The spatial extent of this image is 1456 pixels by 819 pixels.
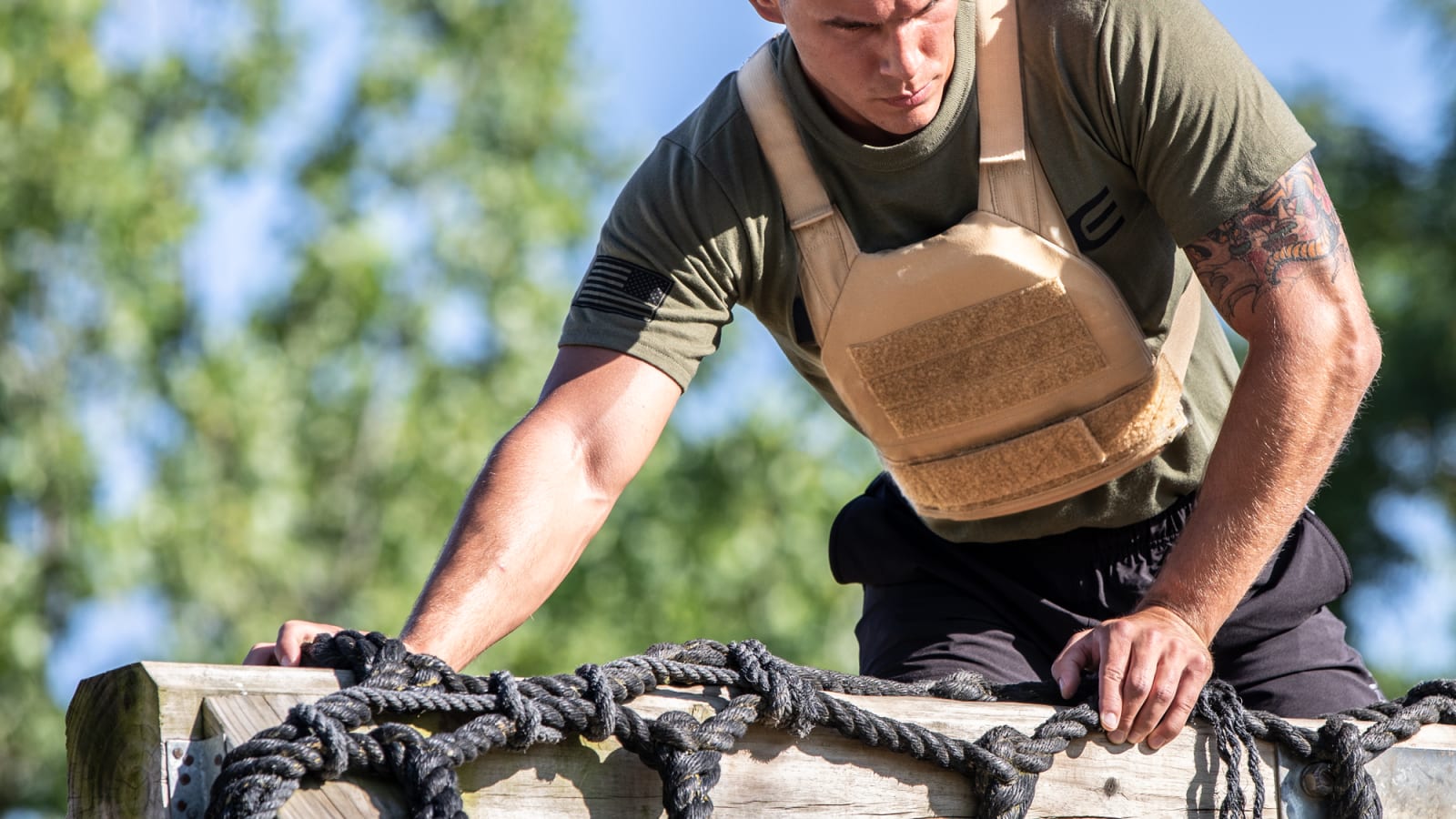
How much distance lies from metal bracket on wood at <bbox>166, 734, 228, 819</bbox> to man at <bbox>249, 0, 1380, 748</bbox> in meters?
0.35

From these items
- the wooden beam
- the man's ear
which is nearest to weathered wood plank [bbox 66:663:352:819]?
the wooden beam

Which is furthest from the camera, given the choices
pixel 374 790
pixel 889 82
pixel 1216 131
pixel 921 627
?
pixel 921 627

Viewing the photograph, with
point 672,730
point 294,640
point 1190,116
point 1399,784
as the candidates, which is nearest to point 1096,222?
point 1190,116

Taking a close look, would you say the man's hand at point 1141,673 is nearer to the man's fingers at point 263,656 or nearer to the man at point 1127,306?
the man at point 1127,306

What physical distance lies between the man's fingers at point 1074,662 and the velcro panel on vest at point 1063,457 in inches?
21.4

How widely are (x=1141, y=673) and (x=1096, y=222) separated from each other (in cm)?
78

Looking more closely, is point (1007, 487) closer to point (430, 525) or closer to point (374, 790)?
point (374, 790)

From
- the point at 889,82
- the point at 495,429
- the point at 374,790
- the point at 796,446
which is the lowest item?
the point at 374,790

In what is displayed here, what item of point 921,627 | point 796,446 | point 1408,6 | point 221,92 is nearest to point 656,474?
point 796,446

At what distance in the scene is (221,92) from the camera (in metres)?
11.0

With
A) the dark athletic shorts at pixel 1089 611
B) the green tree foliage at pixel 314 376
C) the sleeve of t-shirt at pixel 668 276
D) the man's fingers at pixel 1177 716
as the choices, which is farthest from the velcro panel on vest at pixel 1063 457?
the green tree foliage at pixel 314 376

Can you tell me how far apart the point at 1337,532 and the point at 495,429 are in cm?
595

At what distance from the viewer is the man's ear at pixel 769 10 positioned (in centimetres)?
282

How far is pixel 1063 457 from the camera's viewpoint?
2.65 metres
